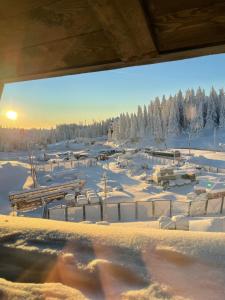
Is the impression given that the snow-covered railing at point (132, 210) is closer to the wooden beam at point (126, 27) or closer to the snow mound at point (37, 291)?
the snow mound at point (37, 291)

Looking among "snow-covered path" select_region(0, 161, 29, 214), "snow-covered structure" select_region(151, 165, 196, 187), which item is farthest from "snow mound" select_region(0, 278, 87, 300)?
"snow-covered structure" select_region(151, 165, 196, 187)

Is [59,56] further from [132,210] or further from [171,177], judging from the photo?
[171,177]

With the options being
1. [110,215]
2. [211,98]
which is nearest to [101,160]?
[110,215]

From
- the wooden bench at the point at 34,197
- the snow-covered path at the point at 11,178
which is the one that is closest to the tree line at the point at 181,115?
the snow-covered path at the point at 11,178

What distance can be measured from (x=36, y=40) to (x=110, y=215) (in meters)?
12.4

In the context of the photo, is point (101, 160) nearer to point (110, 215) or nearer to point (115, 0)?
point (110, 215)

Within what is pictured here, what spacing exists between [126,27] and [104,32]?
1.16ft

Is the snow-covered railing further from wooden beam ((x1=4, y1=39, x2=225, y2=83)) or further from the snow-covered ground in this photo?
wooden beam ((x1=4, y1=39, x2=225, y2=83))

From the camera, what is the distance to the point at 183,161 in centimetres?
5034

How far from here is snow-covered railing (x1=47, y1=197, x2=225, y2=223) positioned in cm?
1429

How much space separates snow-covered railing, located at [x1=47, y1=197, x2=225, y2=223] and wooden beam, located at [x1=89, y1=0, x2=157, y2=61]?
12.2 metres

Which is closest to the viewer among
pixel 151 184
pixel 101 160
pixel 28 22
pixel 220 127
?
pixel 28 22

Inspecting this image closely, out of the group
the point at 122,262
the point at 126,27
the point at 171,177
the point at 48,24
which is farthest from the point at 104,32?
the point at 171,177

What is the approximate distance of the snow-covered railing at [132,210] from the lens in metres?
14.3
